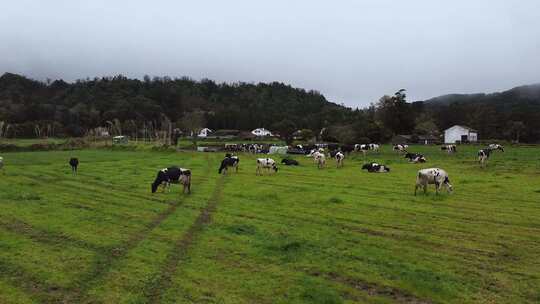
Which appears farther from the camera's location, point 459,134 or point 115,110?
point 115,110

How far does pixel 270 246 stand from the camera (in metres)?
14.2

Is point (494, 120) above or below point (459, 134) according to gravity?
above

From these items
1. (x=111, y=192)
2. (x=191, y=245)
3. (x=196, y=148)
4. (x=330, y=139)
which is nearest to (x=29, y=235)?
(x=191, y=245)

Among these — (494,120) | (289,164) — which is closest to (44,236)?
(289,164)

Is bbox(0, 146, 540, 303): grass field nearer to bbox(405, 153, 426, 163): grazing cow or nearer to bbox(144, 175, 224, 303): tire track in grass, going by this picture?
bbox(144, 175, 224, 303): tire track in grass

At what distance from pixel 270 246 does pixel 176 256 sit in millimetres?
2873

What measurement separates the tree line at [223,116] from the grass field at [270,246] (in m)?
70.9

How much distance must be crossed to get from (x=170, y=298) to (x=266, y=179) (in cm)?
2370

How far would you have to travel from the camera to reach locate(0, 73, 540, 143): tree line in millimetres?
109963

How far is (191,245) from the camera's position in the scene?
47.5 ft

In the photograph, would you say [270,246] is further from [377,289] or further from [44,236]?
[44,236]

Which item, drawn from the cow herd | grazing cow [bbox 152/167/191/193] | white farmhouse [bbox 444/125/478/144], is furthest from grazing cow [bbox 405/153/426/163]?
white farmhouse [bbox 444/125/478/144]

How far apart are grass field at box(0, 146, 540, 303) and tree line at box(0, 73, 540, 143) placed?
233ft

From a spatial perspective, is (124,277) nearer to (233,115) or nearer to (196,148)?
(196,148)
